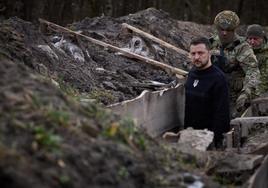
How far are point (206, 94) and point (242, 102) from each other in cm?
159

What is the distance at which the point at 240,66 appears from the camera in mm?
11695

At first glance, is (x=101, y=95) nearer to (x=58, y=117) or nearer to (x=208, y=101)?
(x=208, y=101)

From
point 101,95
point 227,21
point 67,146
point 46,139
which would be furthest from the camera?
point 227,21

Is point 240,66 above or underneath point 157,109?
above

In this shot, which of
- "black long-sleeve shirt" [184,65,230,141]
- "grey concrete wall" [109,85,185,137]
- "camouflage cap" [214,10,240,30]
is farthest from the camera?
"camouflage cap" [214,10,240,30]

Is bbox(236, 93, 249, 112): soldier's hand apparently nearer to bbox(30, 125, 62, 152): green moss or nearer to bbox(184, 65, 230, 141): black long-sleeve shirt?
bbox(184, 65, 230, 141): black long-sleeve shirt

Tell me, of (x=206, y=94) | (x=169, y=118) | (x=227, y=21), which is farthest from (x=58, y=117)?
(x=227, y=21)

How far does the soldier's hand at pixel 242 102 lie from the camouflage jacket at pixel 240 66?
6cm

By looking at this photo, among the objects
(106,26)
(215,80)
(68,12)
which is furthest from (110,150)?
(68,12)

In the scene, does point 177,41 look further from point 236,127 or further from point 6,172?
point 6,172

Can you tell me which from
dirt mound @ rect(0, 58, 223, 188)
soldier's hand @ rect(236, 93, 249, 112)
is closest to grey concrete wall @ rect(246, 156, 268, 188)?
dirt mound @ rect(0, 58, 223, 188)

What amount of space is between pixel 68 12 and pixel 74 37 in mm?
10926

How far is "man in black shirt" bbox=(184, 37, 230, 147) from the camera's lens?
391 inches

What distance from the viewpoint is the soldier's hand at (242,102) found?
11.4 metres
